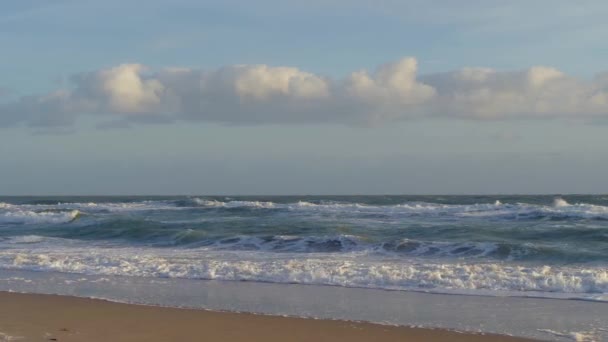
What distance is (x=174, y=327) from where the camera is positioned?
7430 mm

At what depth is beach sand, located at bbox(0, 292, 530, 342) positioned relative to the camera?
22.7 ft

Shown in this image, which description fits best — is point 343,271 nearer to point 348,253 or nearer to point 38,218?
point 348,253

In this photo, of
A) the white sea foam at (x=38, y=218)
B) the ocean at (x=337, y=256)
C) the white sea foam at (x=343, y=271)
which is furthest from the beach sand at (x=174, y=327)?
the white sea foam at (x=38, y=218)

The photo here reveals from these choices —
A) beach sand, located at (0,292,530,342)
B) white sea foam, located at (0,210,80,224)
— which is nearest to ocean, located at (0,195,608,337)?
beach sand, located at (0,292,530,342)

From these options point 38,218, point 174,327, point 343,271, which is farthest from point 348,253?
point 38,218

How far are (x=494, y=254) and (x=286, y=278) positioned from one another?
5.55 m

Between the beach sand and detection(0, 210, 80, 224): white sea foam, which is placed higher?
detection(0, 210, 80, 224): white sea foam

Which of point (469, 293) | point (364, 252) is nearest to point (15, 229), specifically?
point (364, 252)

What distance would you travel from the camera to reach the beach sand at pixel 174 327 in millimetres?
6906

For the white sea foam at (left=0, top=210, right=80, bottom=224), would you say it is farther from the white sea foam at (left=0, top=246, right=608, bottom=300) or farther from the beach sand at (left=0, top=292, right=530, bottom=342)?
the beach sand at (left=0, top=292, right=530, bottom=342)

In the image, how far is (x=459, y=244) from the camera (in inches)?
640

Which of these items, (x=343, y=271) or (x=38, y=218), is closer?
(x=343, y=271)

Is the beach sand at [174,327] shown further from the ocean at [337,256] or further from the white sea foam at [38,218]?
the white sea foam at [38,218]

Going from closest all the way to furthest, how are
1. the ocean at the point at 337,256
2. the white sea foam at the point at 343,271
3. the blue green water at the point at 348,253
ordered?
the white sea foam at the point at 343,271, the ocean at the point at 337,256, the blue green water at the point at 348,253
